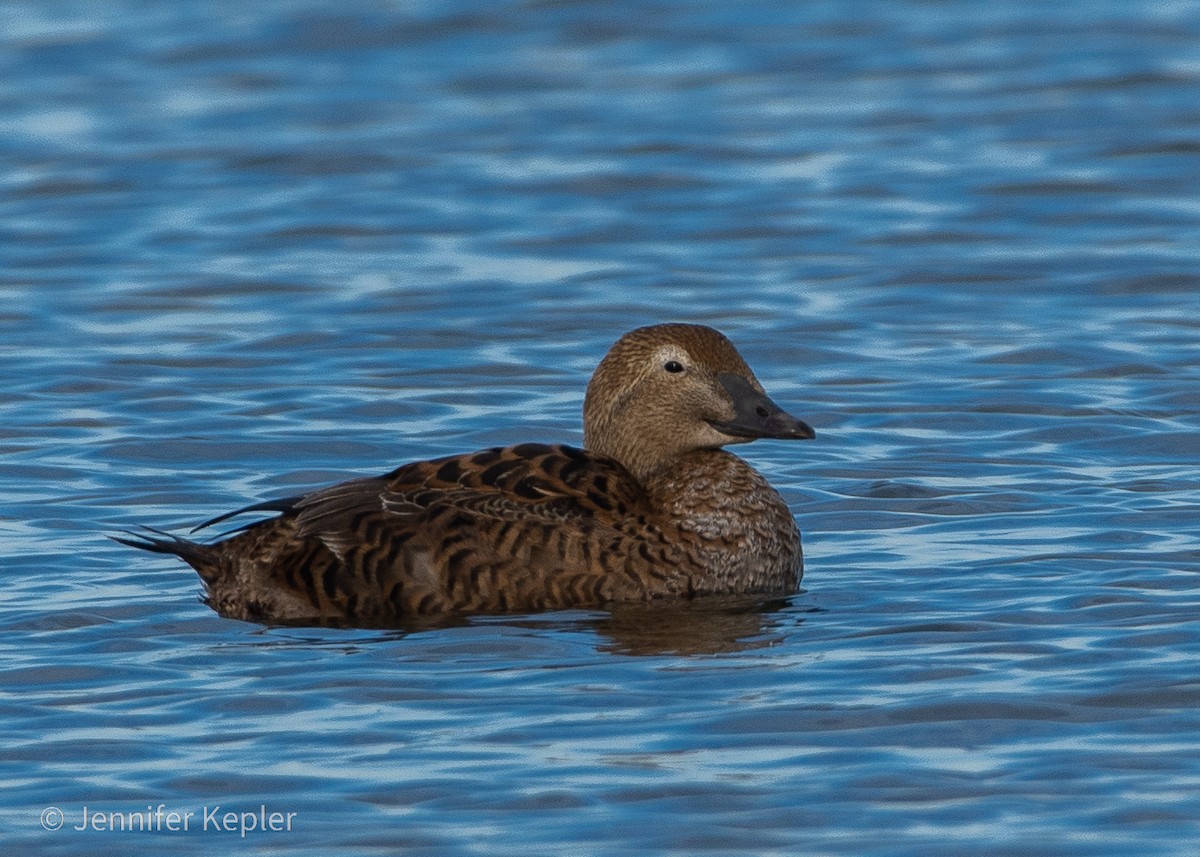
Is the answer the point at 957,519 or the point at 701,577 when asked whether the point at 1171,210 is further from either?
the point at 701,577

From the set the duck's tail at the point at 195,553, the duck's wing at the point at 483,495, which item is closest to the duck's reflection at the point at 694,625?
the duck's wing at the point at 483,495

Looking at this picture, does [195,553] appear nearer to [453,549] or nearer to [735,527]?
[453,549]

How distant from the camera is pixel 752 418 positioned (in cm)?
941

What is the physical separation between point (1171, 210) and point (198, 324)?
21.9 feet

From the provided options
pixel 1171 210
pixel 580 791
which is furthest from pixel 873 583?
pixel 1171 210

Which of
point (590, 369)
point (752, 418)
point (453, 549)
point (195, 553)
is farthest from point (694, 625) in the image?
point (590, 369)

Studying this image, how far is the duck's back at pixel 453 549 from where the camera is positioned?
8.82m

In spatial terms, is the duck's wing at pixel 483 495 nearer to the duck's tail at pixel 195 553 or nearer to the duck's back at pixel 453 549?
the duck's back at pixel 453 549

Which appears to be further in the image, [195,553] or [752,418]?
[752,418]

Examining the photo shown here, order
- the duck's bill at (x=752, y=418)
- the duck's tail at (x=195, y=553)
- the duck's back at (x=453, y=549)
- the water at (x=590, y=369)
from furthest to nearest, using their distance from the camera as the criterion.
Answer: the duck's bill at (x=752, y=418) → the duck's tail at (x=195, y=553) → the duck's back at (x=453, y=549) → the water at (x=590, y=369)

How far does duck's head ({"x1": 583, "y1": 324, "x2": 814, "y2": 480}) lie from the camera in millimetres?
9430

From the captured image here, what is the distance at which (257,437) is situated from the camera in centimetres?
1181

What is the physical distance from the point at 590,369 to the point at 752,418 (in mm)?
3970

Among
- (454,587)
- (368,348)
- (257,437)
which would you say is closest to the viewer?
(454,587)
